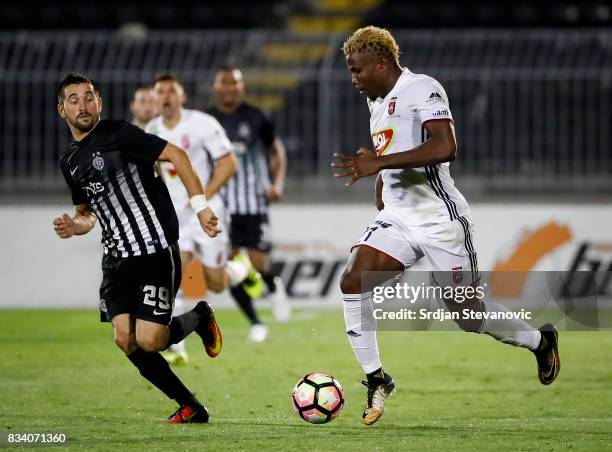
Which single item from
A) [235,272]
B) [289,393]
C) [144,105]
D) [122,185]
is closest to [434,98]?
[122,185]

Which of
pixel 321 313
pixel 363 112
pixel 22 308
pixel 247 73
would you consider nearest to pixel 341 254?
pixel 321 313

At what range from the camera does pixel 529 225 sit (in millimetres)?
14336

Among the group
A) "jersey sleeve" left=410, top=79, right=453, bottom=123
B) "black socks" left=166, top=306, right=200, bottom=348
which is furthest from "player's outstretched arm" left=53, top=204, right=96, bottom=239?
"jersey sleeve" left=410, top=79, right=453, bottom=123

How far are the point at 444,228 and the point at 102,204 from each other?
77.3 inches

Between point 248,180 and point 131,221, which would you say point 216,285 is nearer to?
point 248,180

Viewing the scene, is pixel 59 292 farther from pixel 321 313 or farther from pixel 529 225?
pixel 529 225

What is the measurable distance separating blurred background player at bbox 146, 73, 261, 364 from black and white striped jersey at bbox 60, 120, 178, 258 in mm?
2940

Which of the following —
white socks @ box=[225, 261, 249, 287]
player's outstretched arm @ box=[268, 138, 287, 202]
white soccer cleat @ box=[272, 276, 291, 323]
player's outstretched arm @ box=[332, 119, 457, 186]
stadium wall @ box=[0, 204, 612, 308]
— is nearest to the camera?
player's outstretched arm @ box=[332, 119, 457, 186]

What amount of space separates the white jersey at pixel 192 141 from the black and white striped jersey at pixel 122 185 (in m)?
3.16

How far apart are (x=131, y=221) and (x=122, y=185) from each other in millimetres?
213

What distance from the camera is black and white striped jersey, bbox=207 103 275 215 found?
11648 mm

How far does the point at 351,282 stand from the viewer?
6375 mm

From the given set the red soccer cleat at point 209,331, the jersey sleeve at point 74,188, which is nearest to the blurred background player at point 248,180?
the red soccer cleat at point 209,331

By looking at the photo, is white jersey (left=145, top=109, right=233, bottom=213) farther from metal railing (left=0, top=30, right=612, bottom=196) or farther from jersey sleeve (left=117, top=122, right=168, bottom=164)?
metal railing (left=0, top=30, right=612, bottom=196)
